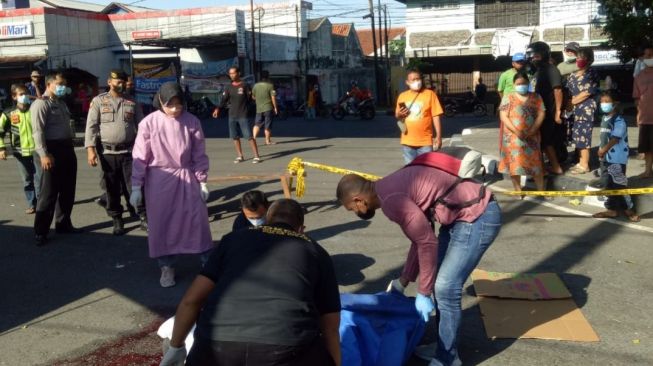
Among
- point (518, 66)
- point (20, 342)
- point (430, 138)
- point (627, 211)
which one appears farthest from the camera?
point (518, 66)

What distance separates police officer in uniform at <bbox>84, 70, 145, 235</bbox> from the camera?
721cm

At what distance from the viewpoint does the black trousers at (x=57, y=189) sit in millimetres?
7098

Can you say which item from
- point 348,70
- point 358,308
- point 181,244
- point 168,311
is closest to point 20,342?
point 168,311

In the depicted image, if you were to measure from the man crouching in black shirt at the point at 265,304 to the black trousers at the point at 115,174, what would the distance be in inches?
188

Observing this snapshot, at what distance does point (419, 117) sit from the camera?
26.0 feet

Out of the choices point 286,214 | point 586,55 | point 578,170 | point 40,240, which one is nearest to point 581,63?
point 586,55

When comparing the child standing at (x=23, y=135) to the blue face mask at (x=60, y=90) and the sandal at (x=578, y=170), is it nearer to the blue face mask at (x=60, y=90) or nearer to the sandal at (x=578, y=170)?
the blue face mask at (x=60, y=90)

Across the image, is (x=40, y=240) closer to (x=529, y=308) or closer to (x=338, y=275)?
(x=338, y=275)

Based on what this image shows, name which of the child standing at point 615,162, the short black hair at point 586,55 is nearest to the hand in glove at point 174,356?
the child standing at point 615,162

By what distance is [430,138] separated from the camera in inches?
314

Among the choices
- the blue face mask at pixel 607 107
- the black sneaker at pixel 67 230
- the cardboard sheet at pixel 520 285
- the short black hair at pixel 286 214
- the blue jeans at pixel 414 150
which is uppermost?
the blue face mask at pixel 607 107

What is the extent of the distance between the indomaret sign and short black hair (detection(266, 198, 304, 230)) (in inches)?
1450

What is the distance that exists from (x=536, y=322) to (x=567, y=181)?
4.71m

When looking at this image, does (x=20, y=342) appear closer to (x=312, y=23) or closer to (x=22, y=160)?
(x=22, y=160)
